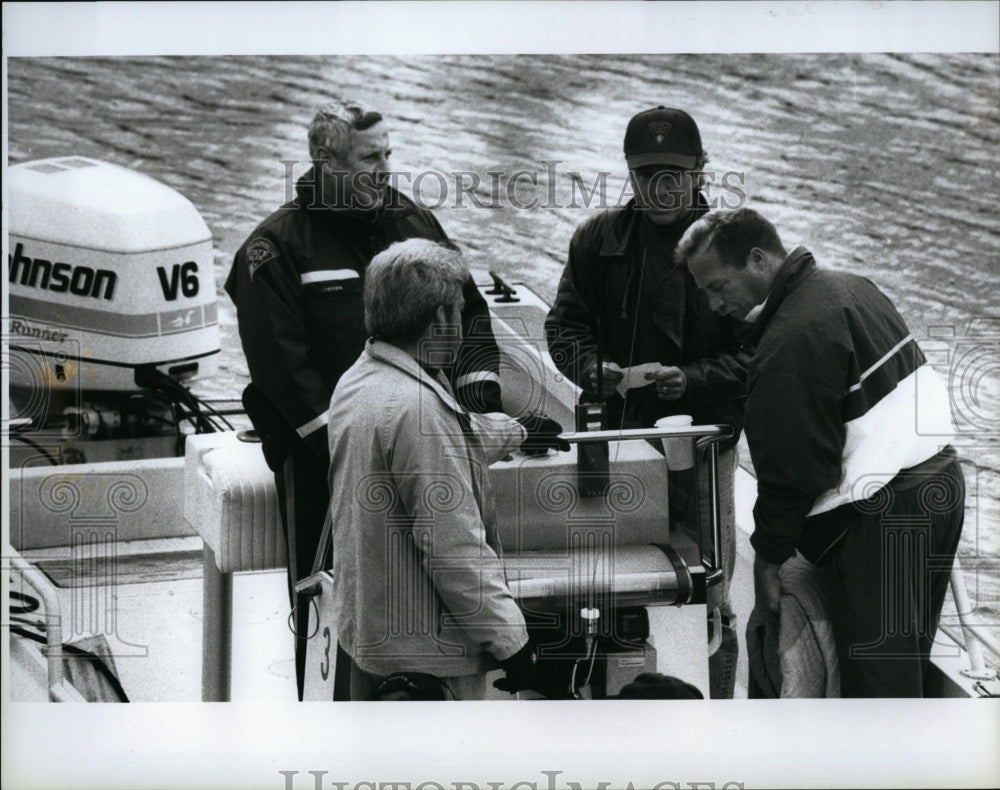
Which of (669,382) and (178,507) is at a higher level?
(669,382)

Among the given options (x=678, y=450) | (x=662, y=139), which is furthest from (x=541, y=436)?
(x=662, y=139)

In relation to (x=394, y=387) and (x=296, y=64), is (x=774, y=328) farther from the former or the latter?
(x=296, y=64)

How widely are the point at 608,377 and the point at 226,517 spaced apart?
0.98m

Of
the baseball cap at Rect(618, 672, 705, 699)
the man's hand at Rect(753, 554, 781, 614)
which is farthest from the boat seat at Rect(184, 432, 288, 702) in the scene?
the man's hand at Rect(753, 554, 781, 614)

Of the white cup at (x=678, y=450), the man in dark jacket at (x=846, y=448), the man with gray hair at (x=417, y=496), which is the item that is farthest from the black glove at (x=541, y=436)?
the man in dark jacket at (x=846, y=448)

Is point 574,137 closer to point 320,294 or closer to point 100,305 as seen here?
point 320,294

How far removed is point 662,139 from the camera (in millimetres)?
3641

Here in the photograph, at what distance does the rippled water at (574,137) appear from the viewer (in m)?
3.60

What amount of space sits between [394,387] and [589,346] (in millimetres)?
498

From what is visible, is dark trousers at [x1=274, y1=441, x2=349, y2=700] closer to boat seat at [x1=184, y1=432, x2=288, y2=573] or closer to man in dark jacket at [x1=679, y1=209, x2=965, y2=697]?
boat seat at [x1=184, y1=432, x2=288, y2=573]

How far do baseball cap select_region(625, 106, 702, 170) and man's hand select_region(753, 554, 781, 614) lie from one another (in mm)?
985

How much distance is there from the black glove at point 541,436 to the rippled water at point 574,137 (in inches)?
12.2

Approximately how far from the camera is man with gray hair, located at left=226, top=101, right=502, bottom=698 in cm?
358

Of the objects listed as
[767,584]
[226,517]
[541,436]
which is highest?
[541,436]
